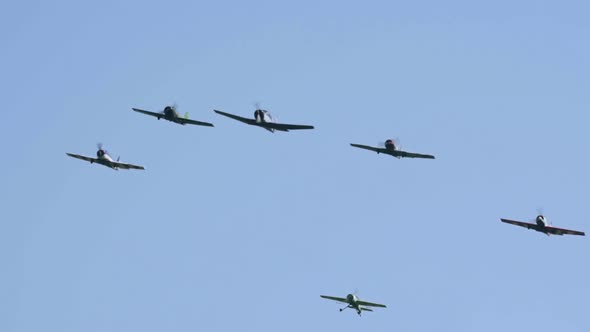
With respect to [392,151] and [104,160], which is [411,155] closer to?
[392,151]

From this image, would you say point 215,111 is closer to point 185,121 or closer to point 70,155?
point 185,121

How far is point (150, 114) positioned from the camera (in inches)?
4884

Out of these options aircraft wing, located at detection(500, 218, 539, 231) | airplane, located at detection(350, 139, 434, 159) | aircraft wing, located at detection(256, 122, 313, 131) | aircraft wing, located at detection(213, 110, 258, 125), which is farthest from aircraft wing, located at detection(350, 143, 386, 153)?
aircraft wing, located at detection(500, 218, 539, 231)

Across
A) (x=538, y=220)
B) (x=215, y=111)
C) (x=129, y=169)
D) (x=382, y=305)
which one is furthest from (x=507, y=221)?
(x=129, y=169)

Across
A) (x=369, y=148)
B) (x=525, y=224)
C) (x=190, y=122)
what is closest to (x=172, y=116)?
(x=190, y=122)

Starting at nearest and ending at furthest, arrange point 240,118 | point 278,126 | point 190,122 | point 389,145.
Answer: point 240,118, point 278,126, point 389,145, point 190,122

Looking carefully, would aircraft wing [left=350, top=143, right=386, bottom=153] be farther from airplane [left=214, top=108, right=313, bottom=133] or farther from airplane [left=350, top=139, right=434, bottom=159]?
airplane [left=214, top=108, right=313, bottom=133]

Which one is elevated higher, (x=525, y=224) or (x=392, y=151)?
(x=392, y=151)

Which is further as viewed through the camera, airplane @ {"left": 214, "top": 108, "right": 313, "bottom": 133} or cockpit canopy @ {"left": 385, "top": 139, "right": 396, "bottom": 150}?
cockpit canopy @ {"left": 385, "top": 139, "right": 396, "bottom": 150}

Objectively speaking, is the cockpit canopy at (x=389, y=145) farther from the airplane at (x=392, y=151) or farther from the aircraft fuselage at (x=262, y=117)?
the aircraft fuselage at (x=262, y=117)

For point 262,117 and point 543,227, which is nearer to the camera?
point 262,117

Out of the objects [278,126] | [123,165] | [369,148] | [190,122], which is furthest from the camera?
[123,165]

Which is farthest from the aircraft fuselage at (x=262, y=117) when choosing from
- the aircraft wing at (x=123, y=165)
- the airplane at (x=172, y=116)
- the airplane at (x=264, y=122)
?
the aircraft wing at (x=123, y=165)

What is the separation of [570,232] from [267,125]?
41868 millimetres
